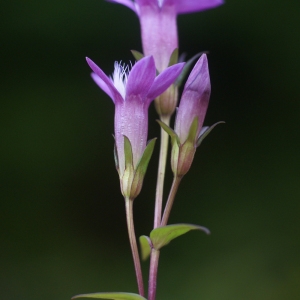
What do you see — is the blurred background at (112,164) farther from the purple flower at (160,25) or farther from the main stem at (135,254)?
the main stem at (135,254)

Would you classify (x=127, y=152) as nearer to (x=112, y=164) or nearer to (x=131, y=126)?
(x=131, y=126)

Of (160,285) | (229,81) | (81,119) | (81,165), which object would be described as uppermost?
(229,81)

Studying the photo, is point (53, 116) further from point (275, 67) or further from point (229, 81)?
point (275, 67)

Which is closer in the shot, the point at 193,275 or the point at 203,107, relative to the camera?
the point at 203,107

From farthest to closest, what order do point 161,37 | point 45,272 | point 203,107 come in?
point 45,272, point 161,37, point 203,107

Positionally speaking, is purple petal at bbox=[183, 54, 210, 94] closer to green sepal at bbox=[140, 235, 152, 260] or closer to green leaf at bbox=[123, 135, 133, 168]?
green leaf at bbox=[123, 135, 133, 168]

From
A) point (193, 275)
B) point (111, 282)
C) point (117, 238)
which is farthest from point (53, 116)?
point (193, 275)

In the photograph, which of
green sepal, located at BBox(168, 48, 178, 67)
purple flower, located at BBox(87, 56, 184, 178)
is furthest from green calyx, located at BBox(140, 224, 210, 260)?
green sepal, located at BBox(168, 48, 178, 67)
